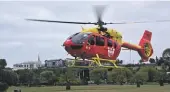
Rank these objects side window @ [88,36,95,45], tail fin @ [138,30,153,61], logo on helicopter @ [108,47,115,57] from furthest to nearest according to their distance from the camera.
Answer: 1. tail fin @ [138,30,153,61]
2. logo on helicopter @ [108,47,115,57]
3. side window @ [88,36,95,45]

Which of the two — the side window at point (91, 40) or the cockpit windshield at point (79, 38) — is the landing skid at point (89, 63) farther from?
the cockpit windshield at point (79, 38)

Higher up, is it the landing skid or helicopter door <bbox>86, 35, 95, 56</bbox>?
helicopter door <bbox>86, 35, 95, 56</bbox>

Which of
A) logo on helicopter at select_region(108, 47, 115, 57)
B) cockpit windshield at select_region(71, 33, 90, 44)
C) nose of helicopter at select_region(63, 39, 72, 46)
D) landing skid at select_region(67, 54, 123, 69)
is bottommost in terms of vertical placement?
landing skid at select_region(67, 54, 123, 69)

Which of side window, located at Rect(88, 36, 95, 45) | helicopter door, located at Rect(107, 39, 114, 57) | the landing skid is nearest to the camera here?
the landing skid

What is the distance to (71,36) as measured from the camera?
177 feet

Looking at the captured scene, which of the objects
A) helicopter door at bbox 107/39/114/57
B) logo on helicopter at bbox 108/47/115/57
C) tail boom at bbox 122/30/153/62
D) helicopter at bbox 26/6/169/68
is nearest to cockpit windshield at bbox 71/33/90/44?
helicopter at bbox 26/6/169/68

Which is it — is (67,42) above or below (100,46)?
above

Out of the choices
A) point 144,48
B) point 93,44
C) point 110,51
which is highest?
point 144,48

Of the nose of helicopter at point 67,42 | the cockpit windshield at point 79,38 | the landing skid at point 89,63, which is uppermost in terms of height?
the cockpit windshield at point 79,38

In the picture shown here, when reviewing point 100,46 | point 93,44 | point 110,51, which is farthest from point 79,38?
point 110,51

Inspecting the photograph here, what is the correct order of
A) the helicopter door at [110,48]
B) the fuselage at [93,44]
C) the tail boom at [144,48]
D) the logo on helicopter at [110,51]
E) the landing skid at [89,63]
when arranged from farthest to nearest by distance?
the tail boom at [144,48] → the logo on helicopter at [110,51] → the helicopter door at [110,48] → the landing skid at [89,63] → the fuselage at [93,44]

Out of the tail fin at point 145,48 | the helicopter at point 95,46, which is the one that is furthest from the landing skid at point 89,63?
the tail fin at point 145,48

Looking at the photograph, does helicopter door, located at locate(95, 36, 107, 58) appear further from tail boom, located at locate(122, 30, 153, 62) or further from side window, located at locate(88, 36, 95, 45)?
tail boom, located at locate(122, 30, 153, 62)

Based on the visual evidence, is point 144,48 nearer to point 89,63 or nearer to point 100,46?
point 100,46
